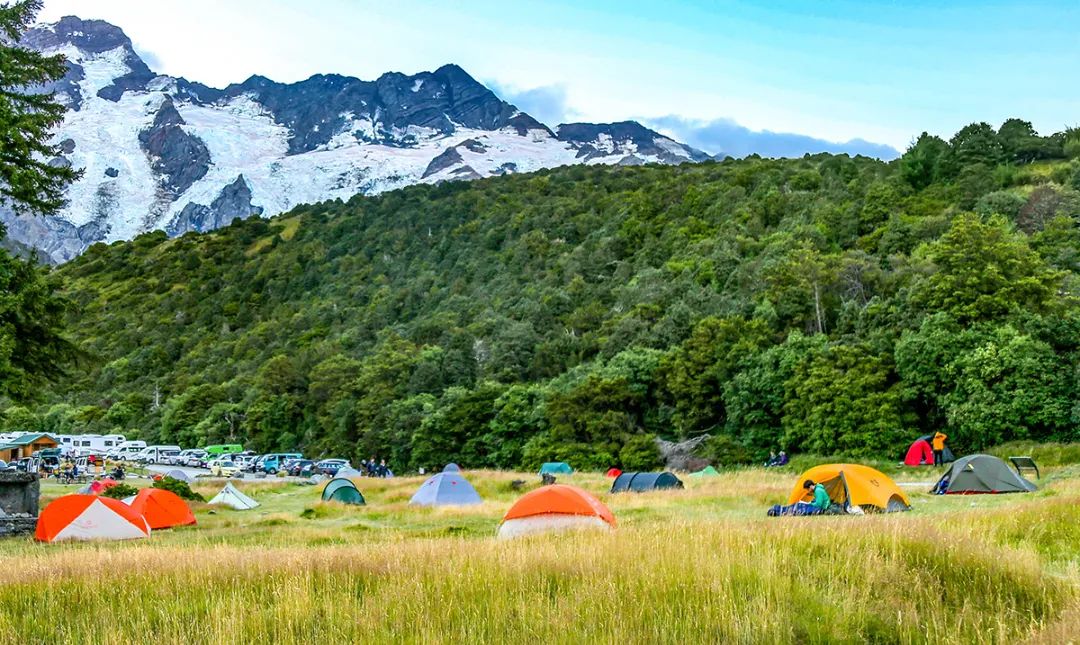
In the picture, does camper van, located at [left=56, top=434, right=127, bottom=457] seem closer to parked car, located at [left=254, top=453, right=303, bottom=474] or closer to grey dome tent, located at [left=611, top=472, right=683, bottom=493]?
parked car, located at [left=254, top=453, right=303, bottom=474]

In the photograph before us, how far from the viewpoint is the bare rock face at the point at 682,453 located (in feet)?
152

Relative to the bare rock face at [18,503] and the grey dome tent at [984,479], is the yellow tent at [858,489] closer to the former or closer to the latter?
the grey dome tent at [984,479]

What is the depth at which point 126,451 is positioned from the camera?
7325 cm

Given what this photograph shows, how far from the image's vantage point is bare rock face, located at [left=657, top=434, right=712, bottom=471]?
4632 centimetres

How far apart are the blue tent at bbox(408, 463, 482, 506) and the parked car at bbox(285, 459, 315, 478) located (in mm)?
28323

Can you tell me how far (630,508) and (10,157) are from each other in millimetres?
18430

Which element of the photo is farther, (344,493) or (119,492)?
(344,493)

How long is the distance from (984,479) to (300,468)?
4742 centimetres

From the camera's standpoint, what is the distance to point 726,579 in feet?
22.0

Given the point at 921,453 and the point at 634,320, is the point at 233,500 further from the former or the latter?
the point at 634,320

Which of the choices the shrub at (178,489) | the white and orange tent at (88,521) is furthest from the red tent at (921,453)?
the shrub at (178,489)

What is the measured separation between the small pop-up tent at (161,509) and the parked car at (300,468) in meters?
30.6

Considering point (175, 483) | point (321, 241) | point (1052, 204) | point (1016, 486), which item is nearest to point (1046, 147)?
point (1052, 204)

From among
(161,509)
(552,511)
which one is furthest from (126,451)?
(552,511)
